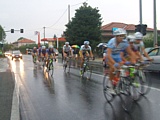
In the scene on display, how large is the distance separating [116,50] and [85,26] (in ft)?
103

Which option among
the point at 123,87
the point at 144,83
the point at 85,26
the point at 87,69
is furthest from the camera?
the point at 85,26

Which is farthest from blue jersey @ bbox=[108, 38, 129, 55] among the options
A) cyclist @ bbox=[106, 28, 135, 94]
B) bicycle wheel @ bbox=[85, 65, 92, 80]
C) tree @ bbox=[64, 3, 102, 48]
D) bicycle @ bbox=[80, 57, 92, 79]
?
tree @ bbox=[64, 3, 102, 48]

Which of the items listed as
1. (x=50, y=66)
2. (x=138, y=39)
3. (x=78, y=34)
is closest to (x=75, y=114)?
(x=138, y=39)

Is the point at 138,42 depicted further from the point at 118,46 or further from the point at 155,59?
the point at 155,59

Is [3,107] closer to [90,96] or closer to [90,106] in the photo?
[90,106]

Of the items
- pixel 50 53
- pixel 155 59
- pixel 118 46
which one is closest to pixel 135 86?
pixel 118 46

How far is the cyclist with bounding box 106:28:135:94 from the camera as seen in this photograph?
7.30 metres

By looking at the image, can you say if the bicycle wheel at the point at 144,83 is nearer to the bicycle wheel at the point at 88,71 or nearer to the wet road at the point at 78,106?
the wet road at the point at 78,106

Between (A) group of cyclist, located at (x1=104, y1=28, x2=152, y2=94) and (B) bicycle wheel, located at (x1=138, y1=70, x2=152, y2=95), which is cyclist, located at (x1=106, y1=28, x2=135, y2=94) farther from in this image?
(B) bicycle wheel, located at (x1=138, y1=70, x2=152, y2=95)

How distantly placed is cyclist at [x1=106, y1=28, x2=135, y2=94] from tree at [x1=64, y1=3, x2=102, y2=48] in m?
30.7

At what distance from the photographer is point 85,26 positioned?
38.8 metres

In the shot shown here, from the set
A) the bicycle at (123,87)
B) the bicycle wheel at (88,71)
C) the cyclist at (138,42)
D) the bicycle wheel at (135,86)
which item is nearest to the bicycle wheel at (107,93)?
the bicycle at (123,87)

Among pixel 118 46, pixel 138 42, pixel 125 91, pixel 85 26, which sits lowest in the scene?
pixel 125 91

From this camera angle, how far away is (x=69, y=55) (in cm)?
1716
